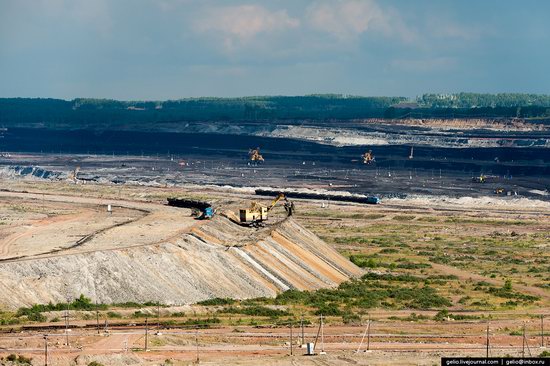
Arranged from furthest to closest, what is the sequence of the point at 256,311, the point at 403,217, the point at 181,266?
the point at 403,217 → the point at 181,266 → the point at 256,311

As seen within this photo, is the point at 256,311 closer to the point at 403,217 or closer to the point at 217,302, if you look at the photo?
the point at 217,302

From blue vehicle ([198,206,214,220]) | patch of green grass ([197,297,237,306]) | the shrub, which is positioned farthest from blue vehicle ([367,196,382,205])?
the shrub

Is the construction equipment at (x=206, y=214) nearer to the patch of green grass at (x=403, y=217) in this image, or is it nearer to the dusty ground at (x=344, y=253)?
the dusty ground at (x=344, y=253)

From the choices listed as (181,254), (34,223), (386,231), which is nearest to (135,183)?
(386,231)

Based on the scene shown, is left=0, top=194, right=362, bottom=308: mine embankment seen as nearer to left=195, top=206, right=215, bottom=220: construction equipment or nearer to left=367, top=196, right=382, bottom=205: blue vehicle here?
left=195, top=206, right=215, bottom=220: construction equipment

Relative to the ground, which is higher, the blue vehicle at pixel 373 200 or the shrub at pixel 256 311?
the shrub at pixel 256 311

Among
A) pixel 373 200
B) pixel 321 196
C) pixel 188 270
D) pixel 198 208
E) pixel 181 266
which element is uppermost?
pixel 181 266

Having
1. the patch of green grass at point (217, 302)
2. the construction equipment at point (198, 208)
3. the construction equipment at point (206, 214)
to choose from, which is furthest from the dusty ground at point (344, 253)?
the patch of green grass at point (217, 302)

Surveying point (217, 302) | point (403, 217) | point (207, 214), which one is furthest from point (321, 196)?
point (217, 302)
